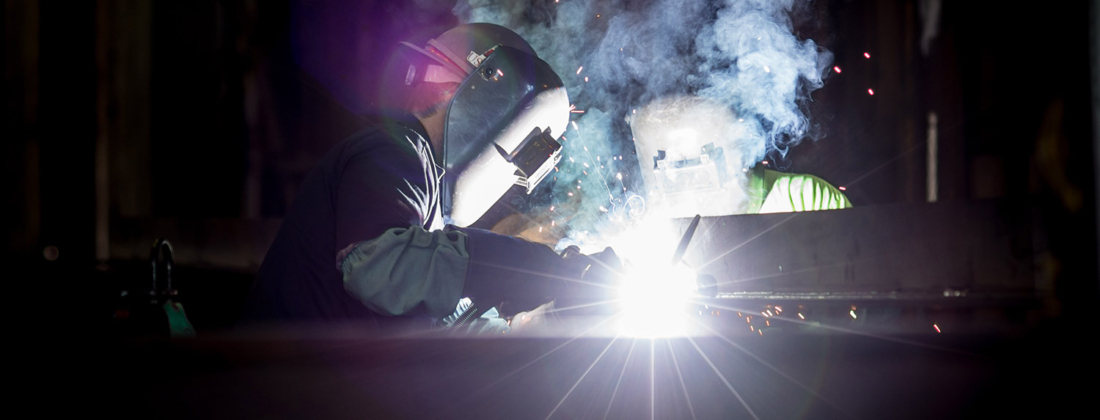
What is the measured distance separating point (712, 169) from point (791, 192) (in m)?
0.30

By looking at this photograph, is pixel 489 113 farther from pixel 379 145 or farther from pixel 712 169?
pixel 712 169

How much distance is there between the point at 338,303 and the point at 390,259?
10.6 inches

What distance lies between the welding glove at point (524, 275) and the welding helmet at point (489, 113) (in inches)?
14.3

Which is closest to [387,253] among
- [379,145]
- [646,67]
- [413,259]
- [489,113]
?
[413,259]

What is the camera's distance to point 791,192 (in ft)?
5.65

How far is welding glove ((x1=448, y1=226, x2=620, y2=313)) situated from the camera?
1008mm

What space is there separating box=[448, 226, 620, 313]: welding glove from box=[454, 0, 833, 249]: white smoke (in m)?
0.75

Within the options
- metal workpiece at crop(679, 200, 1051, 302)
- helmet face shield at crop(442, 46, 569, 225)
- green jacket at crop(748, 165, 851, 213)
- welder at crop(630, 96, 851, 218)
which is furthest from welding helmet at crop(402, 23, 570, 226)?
green jacket at crop(748, 165, 851, 213)

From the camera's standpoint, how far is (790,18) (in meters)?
1.69

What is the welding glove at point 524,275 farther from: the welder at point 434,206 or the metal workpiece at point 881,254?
the metal workpiece at point 881,254

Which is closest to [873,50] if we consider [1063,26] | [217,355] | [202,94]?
[1063,26]

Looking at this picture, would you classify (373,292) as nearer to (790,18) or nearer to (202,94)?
(790,18)

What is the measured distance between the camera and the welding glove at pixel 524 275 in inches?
39.7

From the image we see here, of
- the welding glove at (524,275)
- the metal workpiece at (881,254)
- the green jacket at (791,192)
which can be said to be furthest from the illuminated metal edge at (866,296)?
the green jacket at (791,192)
